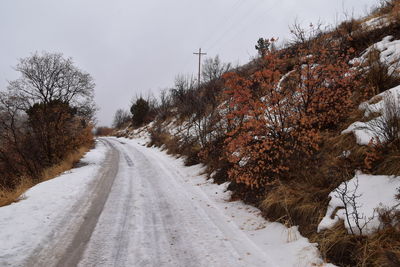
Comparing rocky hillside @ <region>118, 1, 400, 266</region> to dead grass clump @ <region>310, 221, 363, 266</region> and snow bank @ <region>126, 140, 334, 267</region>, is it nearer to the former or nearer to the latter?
dead grass clump @ <region>310, 221, 363, 266</region>

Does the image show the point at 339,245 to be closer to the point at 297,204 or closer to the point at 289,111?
the point at 297,204

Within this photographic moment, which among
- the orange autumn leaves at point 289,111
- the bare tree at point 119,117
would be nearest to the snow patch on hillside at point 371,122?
the orange autumn leaves at point 289,111

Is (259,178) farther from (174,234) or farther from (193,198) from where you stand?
(174,234)

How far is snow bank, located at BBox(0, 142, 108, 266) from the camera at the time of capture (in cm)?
401

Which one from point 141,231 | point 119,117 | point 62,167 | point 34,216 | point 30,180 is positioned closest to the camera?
point 141,231

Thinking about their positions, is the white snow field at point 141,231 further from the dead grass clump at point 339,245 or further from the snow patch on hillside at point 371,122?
the snow patch on hillside at point 371,122

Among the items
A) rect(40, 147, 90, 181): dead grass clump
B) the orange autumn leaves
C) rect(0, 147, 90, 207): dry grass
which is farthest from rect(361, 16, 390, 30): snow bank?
rect(40, 147, 90, 181): dead grass clump

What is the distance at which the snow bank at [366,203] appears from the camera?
11.3 feet

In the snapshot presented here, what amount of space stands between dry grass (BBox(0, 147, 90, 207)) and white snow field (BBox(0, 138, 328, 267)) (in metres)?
0.47

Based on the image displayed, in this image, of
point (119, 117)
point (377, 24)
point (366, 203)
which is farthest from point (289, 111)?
point (119, 117)

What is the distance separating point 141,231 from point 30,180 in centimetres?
837

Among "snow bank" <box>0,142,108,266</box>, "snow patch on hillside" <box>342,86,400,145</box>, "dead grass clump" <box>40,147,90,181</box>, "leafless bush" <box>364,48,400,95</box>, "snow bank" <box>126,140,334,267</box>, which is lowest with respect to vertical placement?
"snow bank" <box>126,140,334,267</box>

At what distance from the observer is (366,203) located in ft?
12.4

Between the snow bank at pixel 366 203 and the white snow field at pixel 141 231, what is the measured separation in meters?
0.68
